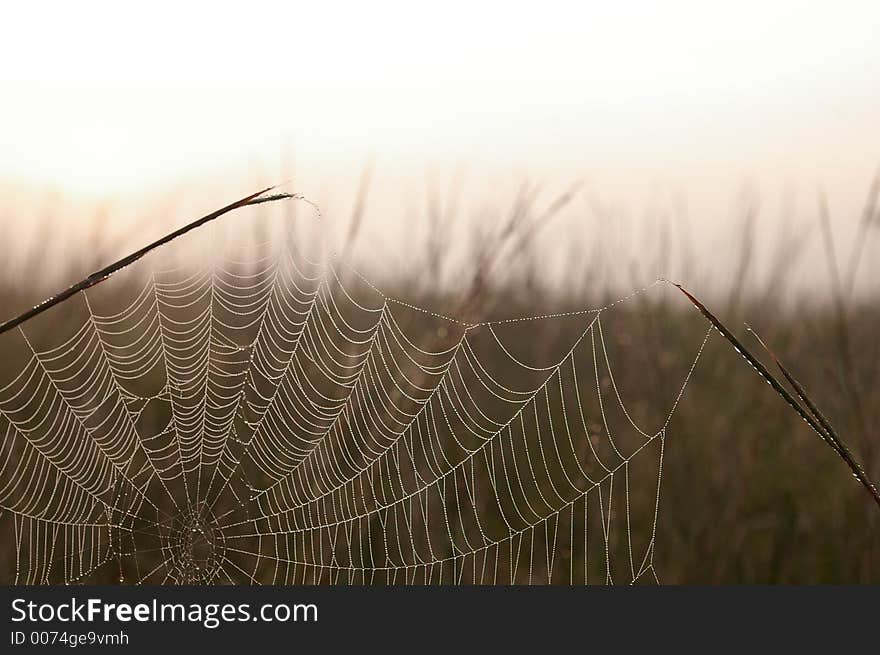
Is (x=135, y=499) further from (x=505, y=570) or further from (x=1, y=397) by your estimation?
(x=505, y=570)

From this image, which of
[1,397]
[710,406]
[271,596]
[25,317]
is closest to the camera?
[25,317]

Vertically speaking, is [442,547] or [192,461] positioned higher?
[192,461]

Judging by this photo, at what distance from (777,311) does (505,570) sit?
102 inches

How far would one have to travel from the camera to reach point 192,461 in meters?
3.77

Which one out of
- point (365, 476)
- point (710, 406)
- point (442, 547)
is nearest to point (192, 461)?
point (365, 476)

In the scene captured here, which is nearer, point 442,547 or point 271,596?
point 271,596

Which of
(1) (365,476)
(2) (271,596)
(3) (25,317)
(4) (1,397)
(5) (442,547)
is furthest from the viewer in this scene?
(4) (1,397)

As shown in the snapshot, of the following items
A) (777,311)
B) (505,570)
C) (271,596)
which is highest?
(777,311)

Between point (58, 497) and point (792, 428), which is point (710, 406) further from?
point (58, 497)

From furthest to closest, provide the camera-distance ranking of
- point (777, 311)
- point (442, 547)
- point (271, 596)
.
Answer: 1. point (777, 311)
2. point (442, 547)
3. point (271, 596)

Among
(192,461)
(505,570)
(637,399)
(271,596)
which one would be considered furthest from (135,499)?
(637,399)

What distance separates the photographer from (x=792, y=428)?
4512 millimetres

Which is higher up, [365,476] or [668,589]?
[365,476]

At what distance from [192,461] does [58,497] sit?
0.61m
